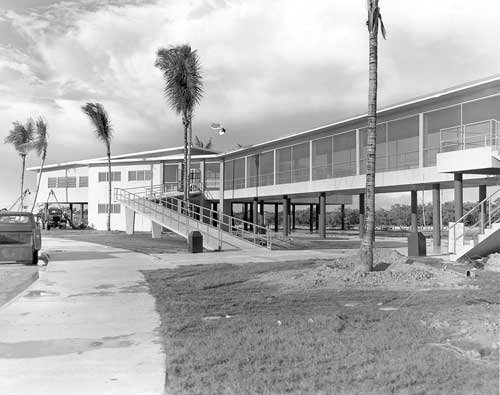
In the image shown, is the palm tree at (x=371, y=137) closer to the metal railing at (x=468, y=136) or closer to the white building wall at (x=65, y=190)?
the metal railing at (x=468, y=136)

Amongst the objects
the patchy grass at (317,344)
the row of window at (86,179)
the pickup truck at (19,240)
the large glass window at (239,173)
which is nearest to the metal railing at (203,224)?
the pickup truck at (19,240)

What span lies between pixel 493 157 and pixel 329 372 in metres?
14.6

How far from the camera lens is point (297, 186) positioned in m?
38.5

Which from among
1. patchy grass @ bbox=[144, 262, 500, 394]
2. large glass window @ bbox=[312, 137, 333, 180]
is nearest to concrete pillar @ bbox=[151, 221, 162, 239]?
large glass window @ bbox=[312, 137, 333, 180]

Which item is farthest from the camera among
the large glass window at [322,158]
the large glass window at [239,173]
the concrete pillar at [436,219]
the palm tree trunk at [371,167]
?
the large glass window at [239,173]

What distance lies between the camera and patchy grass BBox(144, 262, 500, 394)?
4.68 meters

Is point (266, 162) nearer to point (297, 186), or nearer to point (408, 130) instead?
point (297, 186)

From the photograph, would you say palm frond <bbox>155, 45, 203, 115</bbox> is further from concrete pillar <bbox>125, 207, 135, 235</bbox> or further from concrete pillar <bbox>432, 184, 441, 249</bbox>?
concrete pillar <bbox>432, 184, 441, 249</bbox>

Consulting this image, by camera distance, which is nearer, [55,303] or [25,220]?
[55,303]

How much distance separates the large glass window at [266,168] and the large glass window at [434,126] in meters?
16.8

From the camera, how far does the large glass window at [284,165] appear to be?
40.2m

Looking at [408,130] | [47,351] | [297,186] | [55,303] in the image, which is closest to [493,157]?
[408,130]

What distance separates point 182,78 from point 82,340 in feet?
88.0

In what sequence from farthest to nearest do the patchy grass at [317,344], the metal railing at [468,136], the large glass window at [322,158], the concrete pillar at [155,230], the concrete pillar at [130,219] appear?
the concrete pillar at [130,219] < the large glass window at [322,158] < the concrete pillar at [155,230] < the metal railing at [468,136] < the patchy grass at [317,344]
